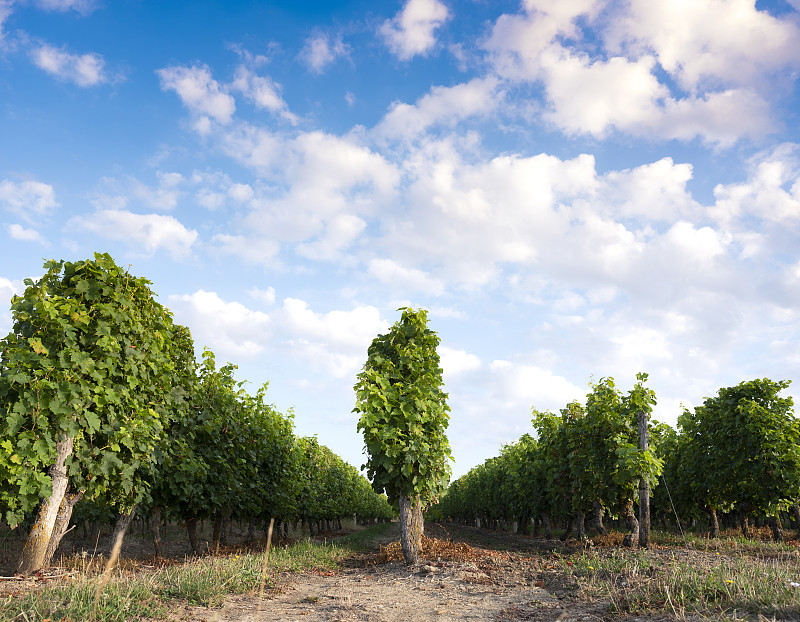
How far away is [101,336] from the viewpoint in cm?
1198

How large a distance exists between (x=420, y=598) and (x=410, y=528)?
5565 mm

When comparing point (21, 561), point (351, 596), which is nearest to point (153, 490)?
point (21, 561)

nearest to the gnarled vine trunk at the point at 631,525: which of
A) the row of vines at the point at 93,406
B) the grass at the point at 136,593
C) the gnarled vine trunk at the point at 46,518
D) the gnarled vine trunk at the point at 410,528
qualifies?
the gnarled vine trunk at the point at 410,528

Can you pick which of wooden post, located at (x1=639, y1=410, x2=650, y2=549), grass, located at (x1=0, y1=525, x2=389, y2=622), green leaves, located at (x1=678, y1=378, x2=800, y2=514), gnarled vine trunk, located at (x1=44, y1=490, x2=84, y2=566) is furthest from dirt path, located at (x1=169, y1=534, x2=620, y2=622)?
green leaves, located at (x1=678, y1=378, x2=800, y2=514)

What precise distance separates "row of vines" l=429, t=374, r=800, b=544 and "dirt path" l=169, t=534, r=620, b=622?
19.4ft

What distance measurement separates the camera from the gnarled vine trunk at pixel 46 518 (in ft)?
35.2

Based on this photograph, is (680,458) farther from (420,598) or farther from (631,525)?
(420,598)

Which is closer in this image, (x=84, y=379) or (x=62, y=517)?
(x=84, y=379)

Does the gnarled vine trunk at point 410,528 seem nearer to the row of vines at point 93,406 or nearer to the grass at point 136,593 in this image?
the grass at point 136,593

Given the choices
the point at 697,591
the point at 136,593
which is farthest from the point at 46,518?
the point at 697,591

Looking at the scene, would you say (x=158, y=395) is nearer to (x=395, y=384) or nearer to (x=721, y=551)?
(x=395, y=384)

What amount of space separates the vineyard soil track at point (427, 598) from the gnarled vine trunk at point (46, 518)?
4900 mm

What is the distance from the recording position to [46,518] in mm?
11141

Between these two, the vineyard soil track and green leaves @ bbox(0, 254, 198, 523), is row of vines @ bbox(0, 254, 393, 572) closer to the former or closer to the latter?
green leaves @ bbox(0, 254, 198, 523)
